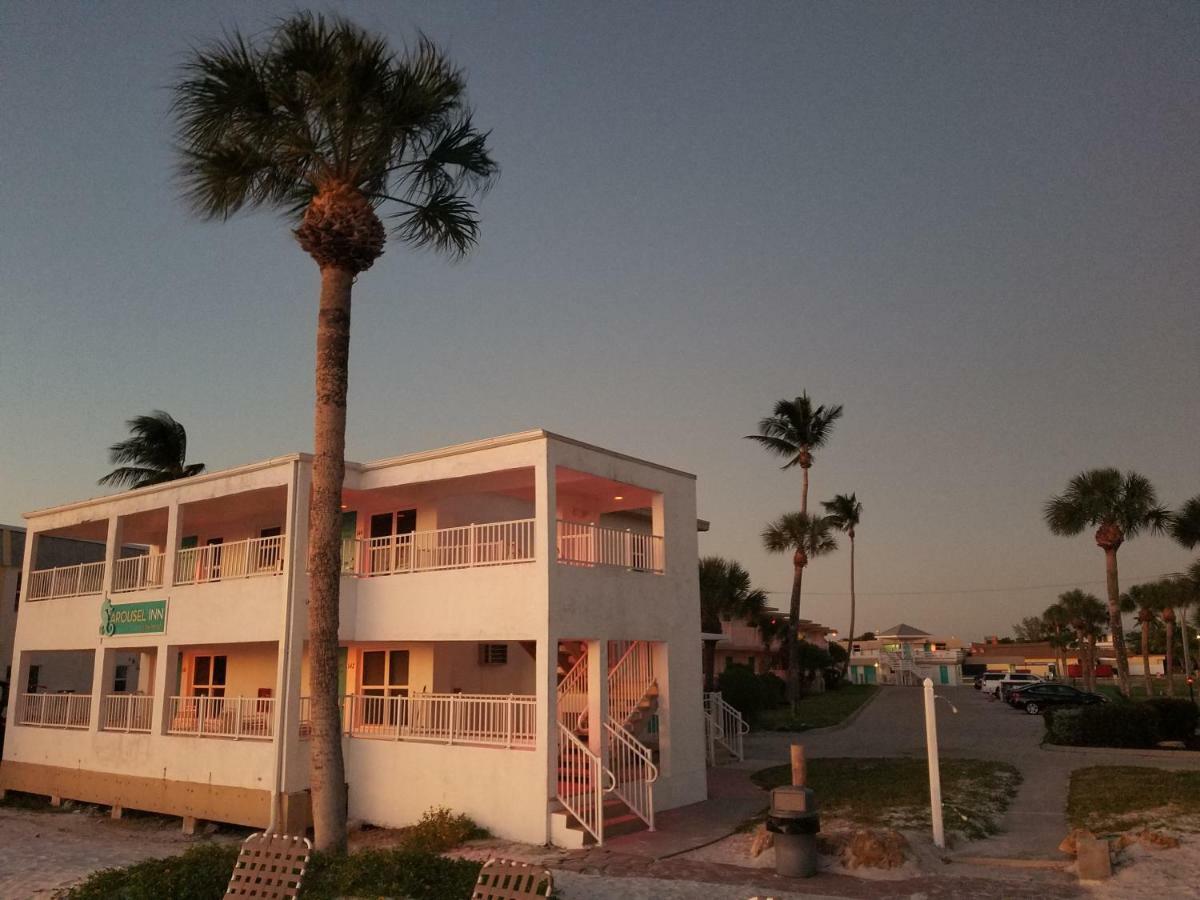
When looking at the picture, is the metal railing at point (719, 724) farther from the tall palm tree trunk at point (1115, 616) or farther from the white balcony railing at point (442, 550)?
the tall palm tree trunk at point (1115, 616)

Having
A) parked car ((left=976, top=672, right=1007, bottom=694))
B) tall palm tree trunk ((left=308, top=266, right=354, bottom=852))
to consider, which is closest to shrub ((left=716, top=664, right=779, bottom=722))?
tall palm tree trunk ((left=308, top=266, right=354, bottom=852))

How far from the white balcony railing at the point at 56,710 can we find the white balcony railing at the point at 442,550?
24.8 ft

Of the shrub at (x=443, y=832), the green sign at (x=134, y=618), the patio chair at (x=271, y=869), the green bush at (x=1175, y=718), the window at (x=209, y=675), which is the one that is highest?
the green sign at (x=134, y=618)

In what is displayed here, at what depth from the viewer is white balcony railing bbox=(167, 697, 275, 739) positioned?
58.6 feet

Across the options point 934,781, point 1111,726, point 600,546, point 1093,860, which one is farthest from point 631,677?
point 1111,726

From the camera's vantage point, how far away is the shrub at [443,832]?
14.6 m

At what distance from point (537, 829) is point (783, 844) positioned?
4.13 meters

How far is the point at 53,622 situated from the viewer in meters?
23.2

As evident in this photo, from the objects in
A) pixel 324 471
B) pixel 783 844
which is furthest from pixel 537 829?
pixel 324 471

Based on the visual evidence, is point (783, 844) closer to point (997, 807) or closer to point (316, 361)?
point (997, 807)

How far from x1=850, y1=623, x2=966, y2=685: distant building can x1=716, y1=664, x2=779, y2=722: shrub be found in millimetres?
38186

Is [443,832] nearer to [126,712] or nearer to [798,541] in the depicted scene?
[126,712]

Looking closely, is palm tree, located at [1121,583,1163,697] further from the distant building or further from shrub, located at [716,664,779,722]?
shrub, located at [716,664,779,722]

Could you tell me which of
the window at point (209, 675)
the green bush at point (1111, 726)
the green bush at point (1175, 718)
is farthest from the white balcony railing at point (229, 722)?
the green bush at point (1175, 718)
